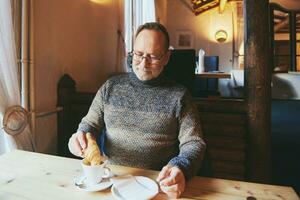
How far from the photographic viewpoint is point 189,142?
1.02 meters

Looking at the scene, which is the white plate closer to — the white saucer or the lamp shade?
the white saucer

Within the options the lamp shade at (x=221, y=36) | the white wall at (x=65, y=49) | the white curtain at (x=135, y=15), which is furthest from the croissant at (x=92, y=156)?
the lamp shade at (x=221, y=36)

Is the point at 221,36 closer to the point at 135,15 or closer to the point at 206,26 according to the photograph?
the point at 206,26

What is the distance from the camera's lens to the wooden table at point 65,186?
0.76 m

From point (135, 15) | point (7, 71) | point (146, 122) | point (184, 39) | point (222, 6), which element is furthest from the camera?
point (184, 39)

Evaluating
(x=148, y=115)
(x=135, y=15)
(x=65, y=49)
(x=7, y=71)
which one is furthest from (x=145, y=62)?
(x=135, y=15)

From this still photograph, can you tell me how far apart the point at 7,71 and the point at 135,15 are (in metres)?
2.97

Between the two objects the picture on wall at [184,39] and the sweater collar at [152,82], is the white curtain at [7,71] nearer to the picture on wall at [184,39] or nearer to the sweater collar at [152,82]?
the sweater collar at [152,82]

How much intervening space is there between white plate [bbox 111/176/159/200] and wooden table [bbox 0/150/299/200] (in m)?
0.02

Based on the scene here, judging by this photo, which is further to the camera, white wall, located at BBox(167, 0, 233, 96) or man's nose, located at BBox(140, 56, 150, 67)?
white wall, located at BBox(167, 0, 233, 96)

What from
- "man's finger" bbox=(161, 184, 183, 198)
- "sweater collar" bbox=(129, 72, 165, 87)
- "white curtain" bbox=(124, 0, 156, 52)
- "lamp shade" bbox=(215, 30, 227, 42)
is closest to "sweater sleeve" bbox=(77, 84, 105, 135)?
"sweater collar" bbox=(129, 72, 165, 87)

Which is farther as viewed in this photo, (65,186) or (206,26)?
(206,26)

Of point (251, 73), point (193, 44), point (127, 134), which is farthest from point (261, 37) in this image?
point (193, 44)

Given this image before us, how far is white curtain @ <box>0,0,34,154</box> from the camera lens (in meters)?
1.37
